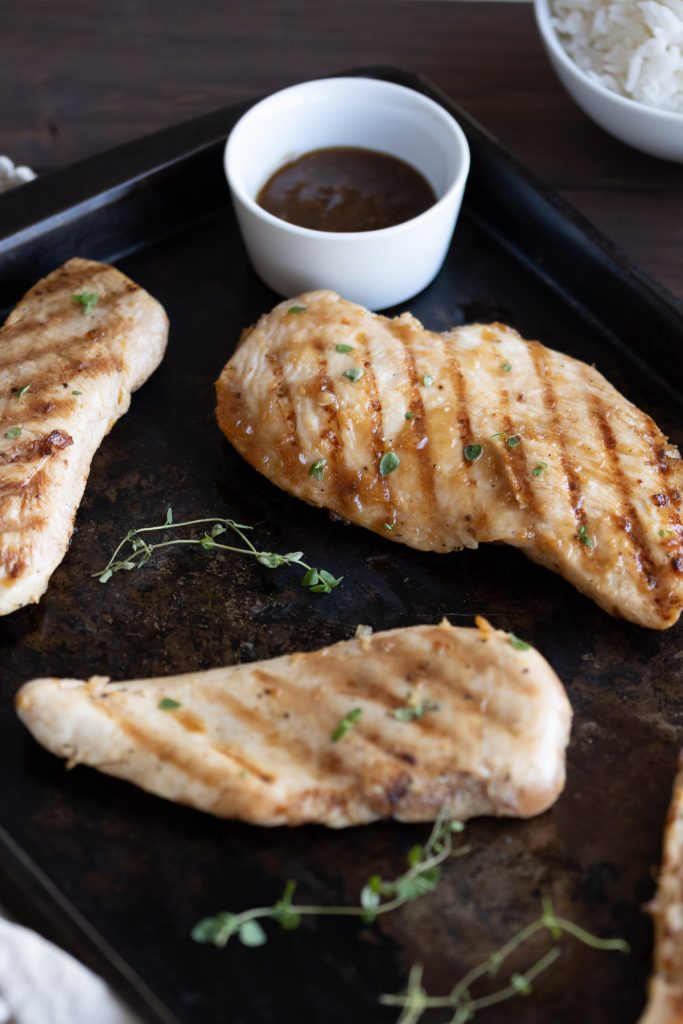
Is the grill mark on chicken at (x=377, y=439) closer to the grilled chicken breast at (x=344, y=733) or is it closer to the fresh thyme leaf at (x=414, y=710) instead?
the grilled chicken breast at (x=344, y=733)

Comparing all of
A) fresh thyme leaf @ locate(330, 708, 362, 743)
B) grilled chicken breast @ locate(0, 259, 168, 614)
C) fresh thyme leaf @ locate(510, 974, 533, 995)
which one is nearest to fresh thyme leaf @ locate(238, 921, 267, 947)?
fresh thyme leaf @ locate(330, 708, 362, 743)

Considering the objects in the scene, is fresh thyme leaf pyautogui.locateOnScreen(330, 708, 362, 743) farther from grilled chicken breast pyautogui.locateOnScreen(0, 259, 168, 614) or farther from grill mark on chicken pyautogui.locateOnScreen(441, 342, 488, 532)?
grilled chicken breast pyautogui.locateOnScreen(0, 259, 168, 614)

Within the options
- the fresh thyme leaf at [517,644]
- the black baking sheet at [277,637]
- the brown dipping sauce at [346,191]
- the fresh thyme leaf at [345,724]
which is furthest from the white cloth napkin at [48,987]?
the brown dipping sauce at [346,191]

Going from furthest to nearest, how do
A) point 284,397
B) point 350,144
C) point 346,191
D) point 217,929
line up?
point 350,144
point 346,191
point 284,397
point 217,929

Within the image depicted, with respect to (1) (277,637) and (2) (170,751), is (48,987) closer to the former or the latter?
(2) (170,751)

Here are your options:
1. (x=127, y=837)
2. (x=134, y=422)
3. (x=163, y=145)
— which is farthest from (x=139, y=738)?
(x=163, y=145)

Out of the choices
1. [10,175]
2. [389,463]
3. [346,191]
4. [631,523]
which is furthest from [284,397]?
[10,175]
